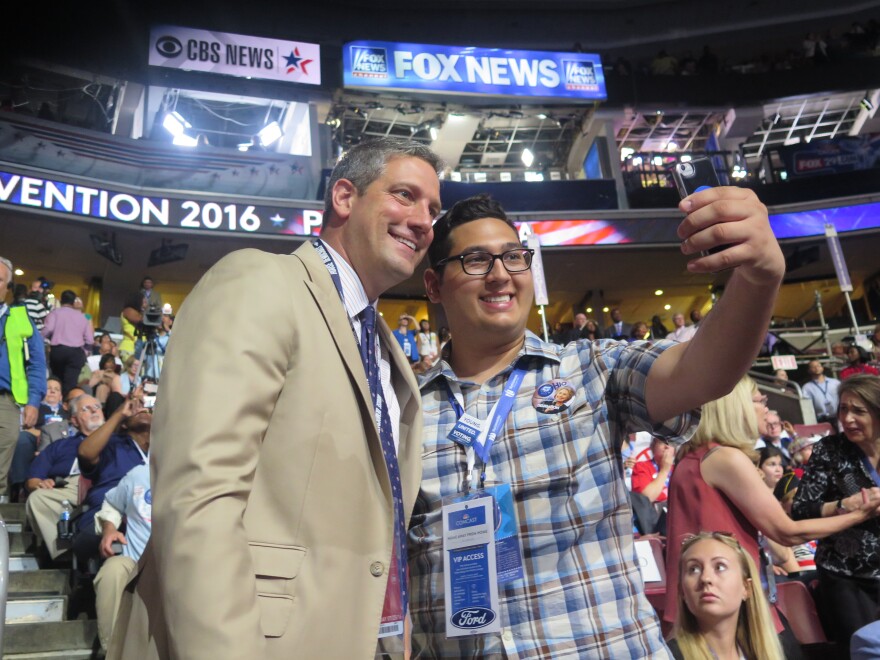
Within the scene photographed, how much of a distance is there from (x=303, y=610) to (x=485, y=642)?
434 mm

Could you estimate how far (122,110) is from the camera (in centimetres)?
1659

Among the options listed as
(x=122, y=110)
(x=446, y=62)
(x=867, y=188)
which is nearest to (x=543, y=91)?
(x=446, y=62)

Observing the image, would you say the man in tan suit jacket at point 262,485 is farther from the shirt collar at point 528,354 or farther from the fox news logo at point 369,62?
the fox news logo at point 369,62

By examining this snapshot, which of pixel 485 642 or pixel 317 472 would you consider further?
pixel 485 642

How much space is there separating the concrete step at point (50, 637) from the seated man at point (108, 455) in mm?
507

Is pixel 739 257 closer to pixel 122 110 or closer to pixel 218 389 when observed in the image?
pixel 218 389

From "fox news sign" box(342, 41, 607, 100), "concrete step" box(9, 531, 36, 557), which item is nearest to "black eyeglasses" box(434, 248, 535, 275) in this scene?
"concrete step" box(9, 531, 36, 557)

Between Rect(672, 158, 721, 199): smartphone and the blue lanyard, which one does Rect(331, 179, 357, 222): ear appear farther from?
Rect(672, 158, 721, 199): smartphone

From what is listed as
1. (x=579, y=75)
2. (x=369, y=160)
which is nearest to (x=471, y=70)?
(x=579, y=75)

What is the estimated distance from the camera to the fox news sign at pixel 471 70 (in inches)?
693

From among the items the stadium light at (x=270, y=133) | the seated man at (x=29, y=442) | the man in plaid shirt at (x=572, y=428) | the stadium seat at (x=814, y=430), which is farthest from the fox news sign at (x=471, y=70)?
the man in plaid shirt at (x=572, y=428)

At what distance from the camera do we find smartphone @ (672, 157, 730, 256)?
3.86ft

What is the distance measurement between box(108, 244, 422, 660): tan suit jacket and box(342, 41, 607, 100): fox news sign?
17240mm

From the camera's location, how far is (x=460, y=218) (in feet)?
5.98
